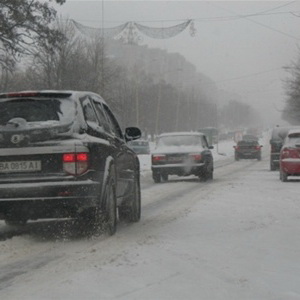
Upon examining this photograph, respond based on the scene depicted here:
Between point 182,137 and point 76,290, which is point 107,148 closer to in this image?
point 76,290

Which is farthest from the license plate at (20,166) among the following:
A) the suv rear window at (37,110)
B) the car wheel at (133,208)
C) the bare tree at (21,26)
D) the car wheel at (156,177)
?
the bare tree at (21,26)

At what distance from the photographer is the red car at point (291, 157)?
57.6ft

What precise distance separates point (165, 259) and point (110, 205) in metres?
1.69

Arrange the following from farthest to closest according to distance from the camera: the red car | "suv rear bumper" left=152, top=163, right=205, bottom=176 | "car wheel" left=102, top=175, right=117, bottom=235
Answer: "suv rear bumper" left=152, top=163, right=205, bottom=176 → the red car → "car wheel" left=102, top=175, right=117, bottom=235

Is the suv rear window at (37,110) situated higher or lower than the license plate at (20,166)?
higher

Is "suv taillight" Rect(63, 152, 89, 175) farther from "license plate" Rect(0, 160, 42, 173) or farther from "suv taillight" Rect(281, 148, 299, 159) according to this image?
"suv taillight" Rect(281, 148, 299, 159)

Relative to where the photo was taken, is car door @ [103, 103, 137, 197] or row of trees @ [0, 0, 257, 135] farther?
row of trees @ [0, 0, 257, 135]

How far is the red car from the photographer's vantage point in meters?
17.5

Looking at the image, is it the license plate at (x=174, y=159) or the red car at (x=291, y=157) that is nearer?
the red car at (x=291, y=157)

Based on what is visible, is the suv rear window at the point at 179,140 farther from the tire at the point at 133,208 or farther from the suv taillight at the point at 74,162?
the suv taillight at the point at 74,162

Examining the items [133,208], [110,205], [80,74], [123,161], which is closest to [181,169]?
[133,208]

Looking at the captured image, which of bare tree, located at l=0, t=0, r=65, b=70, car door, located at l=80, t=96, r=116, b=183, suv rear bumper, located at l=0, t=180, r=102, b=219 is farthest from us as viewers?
bare tree, located at l=0, t=0, r=65, b=70

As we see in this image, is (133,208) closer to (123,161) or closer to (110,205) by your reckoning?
(123,161)

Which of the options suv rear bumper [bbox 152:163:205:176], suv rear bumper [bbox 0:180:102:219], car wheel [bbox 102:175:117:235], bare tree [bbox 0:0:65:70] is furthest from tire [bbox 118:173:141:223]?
bare tree [bbox 0:0:65:70]
